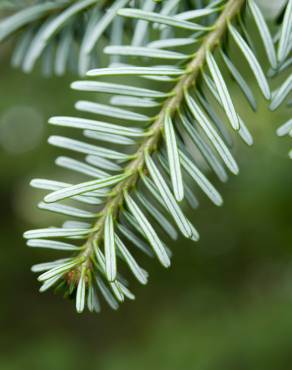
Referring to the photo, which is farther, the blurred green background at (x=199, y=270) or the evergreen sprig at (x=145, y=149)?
the blurred green background at (x=199, y=270)

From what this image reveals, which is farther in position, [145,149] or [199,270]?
[199,270]

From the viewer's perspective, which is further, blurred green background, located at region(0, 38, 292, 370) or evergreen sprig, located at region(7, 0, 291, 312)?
blurred green background, located at region(0, 38, 292, 370)

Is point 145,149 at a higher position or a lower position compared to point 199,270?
higher

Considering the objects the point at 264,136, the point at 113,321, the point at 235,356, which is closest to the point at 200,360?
the point at 235,356

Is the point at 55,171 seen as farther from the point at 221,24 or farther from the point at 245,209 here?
the point at 221,24
